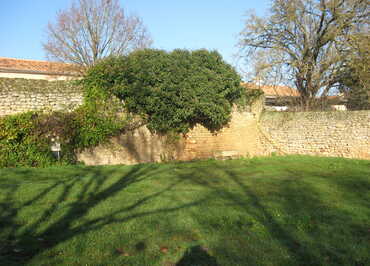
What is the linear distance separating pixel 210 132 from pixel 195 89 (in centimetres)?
254

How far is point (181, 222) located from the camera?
4375 millimetres

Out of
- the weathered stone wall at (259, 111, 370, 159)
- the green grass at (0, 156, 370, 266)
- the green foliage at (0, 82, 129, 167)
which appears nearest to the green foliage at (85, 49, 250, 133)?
the green foliage at (0, 82, 129, 167)

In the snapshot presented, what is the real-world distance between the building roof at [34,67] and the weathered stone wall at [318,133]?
44.2ft

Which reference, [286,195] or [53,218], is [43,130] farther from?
[286,195]

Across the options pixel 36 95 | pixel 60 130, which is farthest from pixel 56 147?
pixel 36 95

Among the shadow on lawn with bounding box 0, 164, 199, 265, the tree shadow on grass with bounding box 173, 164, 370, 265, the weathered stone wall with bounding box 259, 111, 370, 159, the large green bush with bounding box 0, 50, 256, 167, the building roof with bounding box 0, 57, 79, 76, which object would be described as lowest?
the tree shadow on grass with bounding box 173, 164, 370, 265

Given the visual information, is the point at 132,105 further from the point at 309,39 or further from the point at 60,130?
the point at 309,39

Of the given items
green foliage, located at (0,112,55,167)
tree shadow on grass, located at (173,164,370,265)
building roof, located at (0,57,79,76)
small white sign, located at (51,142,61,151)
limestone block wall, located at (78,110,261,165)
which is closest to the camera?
tree shadow on grass, located at (173,164,370,265)

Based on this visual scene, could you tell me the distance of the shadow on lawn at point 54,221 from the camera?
3373mm

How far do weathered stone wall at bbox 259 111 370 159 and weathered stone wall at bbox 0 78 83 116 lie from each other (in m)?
10.0

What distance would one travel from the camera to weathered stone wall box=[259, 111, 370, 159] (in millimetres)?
13156

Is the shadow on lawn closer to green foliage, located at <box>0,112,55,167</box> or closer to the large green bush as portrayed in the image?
green foliage, located at <box>0,112,55,167</box>

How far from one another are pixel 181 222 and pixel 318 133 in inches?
481

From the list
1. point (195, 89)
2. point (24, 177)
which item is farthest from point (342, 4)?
point (24, 177)
